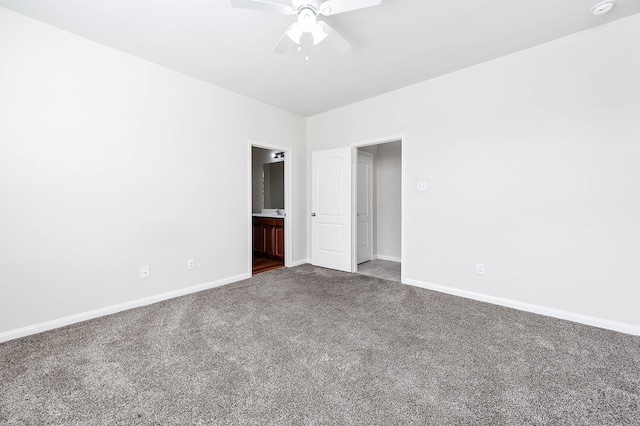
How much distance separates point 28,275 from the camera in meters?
2.19

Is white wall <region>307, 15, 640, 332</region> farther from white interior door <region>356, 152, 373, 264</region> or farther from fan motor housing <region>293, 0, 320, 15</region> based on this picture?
fan motor housing <region>293, 0, 320, 15</region>

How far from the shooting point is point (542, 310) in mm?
2572

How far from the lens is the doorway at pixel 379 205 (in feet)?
15.8

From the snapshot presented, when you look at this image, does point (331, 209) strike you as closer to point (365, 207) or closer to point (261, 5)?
point (365, 207)

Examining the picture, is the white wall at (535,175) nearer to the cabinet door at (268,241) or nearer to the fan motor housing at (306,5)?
the fan motor housing at (306,5)

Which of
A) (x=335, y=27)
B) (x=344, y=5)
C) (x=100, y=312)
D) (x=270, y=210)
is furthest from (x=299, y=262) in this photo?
(x=344, y=5)

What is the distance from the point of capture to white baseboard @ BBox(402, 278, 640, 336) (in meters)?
2.22

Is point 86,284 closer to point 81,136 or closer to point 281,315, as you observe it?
point 81,136

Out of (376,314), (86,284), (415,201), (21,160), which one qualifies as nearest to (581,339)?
(376,314)

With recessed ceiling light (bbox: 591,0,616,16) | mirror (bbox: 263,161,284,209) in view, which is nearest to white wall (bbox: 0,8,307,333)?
mirror (bbox: 263,161,284,209)

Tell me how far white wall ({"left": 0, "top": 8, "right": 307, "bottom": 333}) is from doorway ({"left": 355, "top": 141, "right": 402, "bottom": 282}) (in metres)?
2.26

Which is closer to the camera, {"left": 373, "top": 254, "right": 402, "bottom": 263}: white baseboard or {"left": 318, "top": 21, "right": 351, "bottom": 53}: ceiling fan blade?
{"left": 318, "top": 21, "right": 351, "bottom": 53}: ceiling fan blade

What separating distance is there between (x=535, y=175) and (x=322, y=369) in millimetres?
2714

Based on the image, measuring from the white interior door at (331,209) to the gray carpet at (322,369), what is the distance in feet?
5.22
